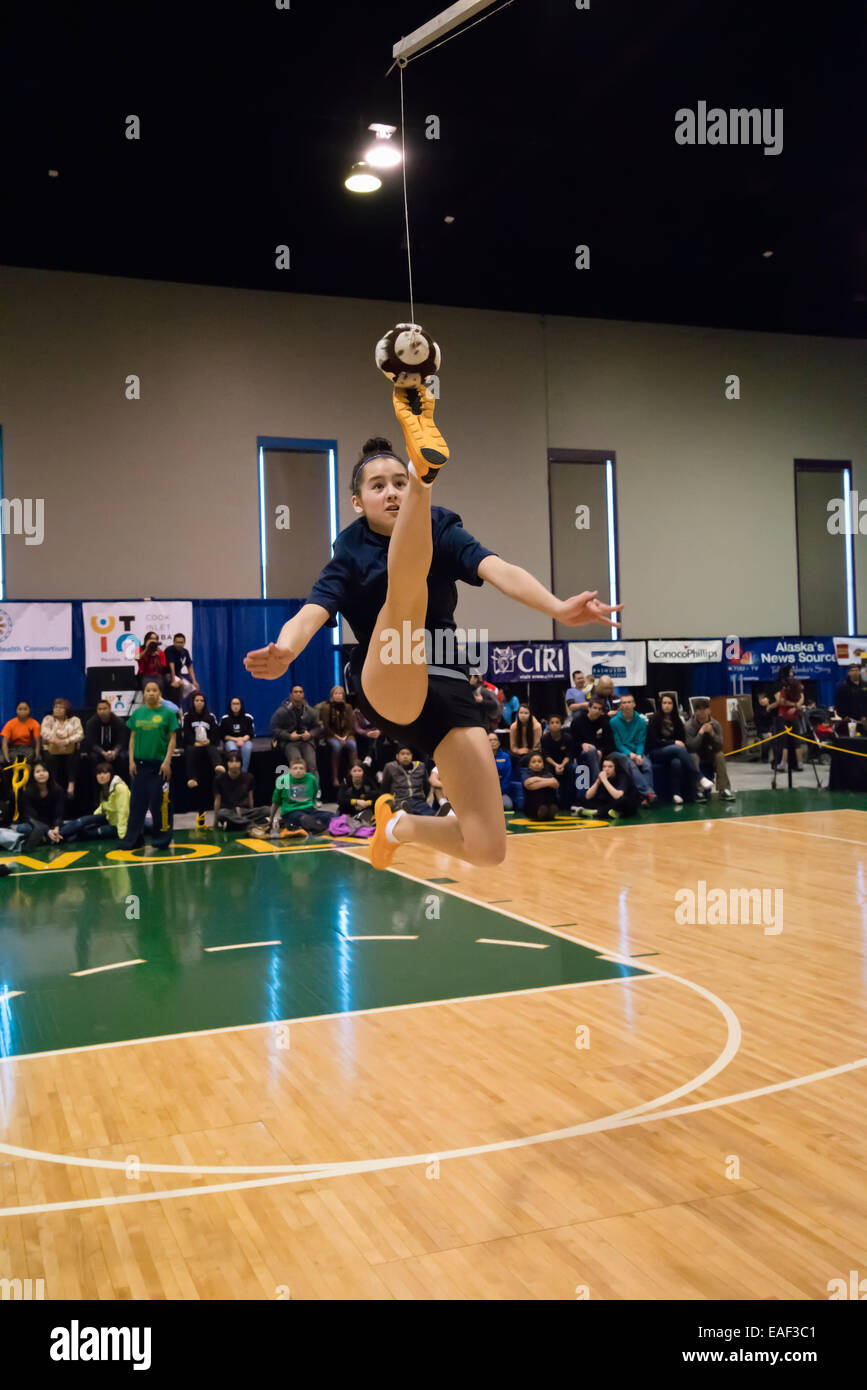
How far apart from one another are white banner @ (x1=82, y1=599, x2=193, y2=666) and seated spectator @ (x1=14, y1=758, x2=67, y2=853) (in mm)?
3088

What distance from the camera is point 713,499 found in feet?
65.1

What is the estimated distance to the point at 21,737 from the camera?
39.1 ft

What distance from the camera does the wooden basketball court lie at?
3.15 metres

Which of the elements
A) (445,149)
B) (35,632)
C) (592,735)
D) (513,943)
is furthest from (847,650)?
(513,943)

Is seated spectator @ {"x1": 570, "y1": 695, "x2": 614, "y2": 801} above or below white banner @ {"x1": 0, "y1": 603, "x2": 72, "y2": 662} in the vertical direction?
below

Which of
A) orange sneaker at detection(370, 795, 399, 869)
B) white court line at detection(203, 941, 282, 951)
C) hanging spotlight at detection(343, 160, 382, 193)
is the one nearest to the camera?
orange sneaker at detection(370, 795, 399, 869)

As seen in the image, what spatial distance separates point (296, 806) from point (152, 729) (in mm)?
2248

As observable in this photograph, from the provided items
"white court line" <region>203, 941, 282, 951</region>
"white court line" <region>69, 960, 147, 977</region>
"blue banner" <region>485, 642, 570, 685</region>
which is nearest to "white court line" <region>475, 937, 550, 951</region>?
"white court line" <region>203, 941, 282, 951</region>

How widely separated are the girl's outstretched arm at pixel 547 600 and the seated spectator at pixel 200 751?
30.4 ft

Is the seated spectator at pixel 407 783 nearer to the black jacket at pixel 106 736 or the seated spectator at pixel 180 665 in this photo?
the black jacket at pixel 106 736

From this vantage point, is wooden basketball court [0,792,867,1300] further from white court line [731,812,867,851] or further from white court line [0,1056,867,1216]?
white court line [731,812,867,851]

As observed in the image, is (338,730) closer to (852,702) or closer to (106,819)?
(106,819)

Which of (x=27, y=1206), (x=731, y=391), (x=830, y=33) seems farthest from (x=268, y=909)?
(x=731, y=391)

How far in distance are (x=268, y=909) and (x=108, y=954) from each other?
60.0 inches
